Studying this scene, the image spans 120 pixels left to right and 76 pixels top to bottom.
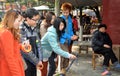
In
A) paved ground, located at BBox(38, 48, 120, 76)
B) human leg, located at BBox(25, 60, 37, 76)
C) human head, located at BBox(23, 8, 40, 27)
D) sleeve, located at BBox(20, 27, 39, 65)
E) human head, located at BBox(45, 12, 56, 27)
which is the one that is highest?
human head, located at BBox(23, 8, 40, 27)

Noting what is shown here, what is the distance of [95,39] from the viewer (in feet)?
32.3

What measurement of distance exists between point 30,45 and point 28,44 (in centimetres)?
19

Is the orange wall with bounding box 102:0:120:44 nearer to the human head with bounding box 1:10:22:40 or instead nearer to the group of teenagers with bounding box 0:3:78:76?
the group of teenagers with bounding box 0:3:78:76

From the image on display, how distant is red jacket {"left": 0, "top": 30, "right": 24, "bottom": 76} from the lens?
382 cm

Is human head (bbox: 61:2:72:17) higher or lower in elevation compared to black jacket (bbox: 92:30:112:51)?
higher

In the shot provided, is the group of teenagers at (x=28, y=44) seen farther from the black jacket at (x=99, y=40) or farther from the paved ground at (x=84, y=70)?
the black jacket at (x=99, y=40)

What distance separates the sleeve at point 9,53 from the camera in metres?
3.81

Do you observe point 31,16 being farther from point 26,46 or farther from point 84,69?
point 84,69

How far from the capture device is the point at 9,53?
151 inches

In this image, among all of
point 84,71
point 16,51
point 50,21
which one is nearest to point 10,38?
point 16,51

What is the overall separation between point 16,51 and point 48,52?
2.61 m

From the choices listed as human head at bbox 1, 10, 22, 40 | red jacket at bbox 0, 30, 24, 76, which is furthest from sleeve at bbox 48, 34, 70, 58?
red jacket at bbox 0, 30, 24, 76

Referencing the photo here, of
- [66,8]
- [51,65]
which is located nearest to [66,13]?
[66,8]

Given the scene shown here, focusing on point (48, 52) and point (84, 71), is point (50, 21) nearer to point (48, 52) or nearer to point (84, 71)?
point (48, 52)
